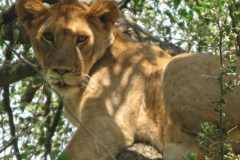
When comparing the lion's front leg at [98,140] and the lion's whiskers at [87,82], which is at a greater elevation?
the lion's whiskers at [87,82]

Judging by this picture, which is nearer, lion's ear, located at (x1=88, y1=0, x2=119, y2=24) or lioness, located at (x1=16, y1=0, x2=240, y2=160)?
lioness, located at (x1=16, y1=0, x2=240, y2=160)

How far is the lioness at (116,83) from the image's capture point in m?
4.45

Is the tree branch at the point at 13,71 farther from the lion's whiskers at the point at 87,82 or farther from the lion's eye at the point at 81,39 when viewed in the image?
the lion's whiskers at the point at 87,82

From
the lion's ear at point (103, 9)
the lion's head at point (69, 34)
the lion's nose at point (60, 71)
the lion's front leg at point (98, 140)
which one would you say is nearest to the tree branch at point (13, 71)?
the lion's head at point (69, 34)

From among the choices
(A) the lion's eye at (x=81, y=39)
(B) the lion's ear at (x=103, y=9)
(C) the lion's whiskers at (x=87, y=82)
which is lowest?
(C) the lion's whiskers at (x=87, y=82)

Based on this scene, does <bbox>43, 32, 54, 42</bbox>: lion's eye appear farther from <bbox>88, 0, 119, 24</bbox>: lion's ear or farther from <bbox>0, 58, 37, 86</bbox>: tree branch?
<bbox>0, 58, 37, 86</bbox>: tree branch

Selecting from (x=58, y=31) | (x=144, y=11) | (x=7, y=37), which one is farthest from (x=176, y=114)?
(x=144, y=11)

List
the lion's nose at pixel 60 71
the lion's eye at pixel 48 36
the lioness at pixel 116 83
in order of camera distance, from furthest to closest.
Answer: the lion's eye at pixel 48 36 < the lion's nose at pixel 60 71 < the lioness at pixel 116 83

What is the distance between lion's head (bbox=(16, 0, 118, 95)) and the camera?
4.95m

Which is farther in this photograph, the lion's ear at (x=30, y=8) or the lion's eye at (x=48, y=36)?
the lion's ear at (x=30, y=8)

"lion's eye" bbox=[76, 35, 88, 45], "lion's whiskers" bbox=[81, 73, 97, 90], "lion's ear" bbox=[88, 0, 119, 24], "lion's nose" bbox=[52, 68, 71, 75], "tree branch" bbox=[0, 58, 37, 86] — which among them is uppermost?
"lion's ear" bbox=[88, 0, 119, 24]

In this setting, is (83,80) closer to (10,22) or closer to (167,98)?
(167,98)

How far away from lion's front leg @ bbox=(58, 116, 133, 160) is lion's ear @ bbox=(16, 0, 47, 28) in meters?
1.04

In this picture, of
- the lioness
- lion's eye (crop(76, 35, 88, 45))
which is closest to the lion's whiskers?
the lioness
